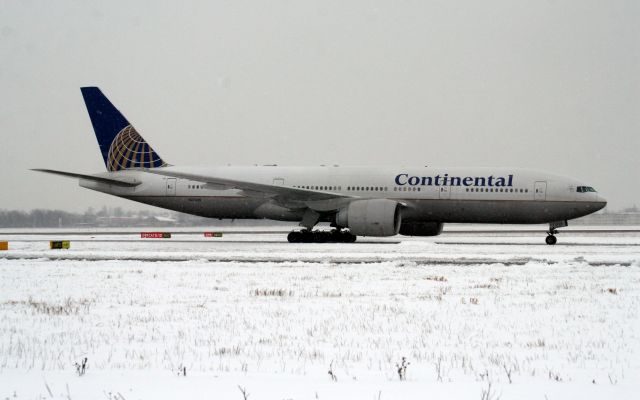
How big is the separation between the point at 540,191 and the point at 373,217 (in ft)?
28.4

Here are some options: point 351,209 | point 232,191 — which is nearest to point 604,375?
point 351,209

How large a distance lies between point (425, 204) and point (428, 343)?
23.1 meters

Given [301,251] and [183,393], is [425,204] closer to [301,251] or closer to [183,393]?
[301,251]

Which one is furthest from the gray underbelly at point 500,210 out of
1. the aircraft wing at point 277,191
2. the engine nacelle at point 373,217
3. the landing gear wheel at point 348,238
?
the aircraft wing at point 277,191

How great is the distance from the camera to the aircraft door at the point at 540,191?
29766 millimetres

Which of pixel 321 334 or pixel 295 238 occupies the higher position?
pixel 295 238

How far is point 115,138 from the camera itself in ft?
119

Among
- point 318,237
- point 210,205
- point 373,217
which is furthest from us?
point 210,205

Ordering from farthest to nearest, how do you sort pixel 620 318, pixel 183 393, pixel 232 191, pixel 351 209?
pixel 232 191 → pixel 351 209 → pixel 620 318 → pixel 183 393

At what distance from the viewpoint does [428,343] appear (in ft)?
25.8

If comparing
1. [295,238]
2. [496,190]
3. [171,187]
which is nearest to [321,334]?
[295,238]

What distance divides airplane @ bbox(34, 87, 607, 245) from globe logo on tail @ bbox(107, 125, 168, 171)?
1303 millimetres

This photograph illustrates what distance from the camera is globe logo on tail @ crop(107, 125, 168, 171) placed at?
35.9 m

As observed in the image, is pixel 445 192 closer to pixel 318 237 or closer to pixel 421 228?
pixel 421 228
